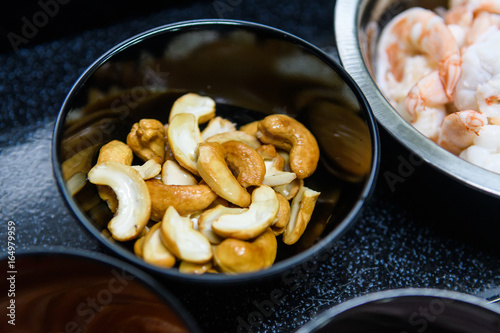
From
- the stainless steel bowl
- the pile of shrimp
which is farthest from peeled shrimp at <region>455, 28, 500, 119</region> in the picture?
the stainless steel bowl

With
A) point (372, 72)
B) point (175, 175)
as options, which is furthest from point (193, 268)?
point (372, 72)

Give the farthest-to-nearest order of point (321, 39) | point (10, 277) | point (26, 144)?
1. point (321, 39)
2. point (26, 144)
3. point (10, 277)

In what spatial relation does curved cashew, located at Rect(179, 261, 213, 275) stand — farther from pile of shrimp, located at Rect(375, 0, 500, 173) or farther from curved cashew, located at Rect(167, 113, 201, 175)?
Answer: pile of shrimp, located at Rect(375, 0, 500, 173)

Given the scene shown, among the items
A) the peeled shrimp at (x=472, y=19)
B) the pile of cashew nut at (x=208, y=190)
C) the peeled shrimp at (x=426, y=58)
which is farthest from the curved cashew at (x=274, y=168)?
the peeled shrimp at (x=472, y=19)

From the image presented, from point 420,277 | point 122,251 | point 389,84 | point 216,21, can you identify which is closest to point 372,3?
point 389,84

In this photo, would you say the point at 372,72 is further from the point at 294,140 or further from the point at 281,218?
the point at 281,218

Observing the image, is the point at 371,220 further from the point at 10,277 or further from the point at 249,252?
the point at 10,277

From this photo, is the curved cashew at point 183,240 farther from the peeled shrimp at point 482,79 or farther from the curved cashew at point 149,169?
the peeled shrimp at point 482,79
